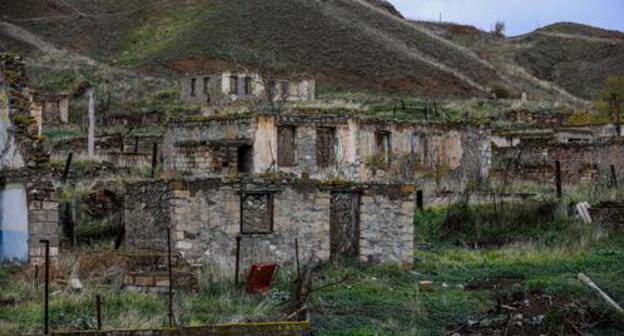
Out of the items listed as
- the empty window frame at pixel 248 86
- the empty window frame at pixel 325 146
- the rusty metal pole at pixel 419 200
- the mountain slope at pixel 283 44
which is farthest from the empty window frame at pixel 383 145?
the mountain slope at pixel 283 44

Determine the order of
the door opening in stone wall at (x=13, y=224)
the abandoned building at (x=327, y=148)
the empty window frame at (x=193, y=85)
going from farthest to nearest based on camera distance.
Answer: the empty window frame at (x=193, y=85), the abandoned building at (x=327, y=148), the door opening in stone wall at (x=13, y=224)

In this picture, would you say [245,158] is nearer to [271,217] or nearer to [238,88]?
[271,217]

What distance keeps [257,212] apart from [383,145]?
12.6m

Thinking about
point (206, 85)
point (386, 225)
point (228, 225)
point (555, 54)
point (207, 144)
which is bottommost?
point (386, 225)

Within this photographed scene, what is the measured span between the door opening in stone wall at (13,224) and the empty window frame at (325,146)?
12951 mm

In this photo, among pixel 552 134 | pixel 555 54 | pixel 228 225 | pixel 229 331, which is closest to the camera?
pixel 229 331

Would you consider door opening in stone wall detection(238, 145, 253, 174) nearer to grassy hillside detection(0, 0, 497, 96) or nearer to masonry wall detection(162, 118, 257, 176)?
masonry wall detection(162, 118, 257, 176)

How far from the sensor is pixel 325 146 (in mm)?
31109

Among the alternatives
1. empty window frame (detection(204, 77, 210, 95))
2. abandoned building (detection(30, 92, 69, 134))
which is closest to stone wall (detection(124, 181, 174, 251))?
abandoned building (detection(30, 92, 69, 134))

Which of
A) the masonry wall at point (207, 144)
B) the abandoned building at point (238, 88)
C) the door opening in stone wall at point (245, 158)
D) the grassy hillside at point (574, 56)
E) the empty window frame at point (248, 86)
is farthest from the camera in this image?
the grassy hillside at point (574, 56)

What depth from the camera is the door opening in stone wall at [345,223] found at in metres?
21.5

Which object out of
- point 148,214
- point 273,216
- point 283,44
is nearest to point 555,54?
point 283,44

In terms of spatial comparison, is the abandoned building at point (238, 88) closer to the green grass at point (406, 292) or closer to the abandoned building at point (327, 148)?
the abandoned building at point (327, 148)

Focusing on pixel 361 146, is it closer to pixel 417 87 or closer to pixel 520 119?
pixel 520 119
